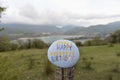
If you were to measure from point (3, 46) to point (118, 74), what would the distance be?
7903 mm

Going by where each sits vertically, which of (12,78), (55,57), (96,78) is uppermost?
(55,57)

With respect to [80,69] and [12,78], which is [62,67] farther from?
[80,69]

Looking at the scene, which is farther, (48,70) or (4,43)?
(48,70)

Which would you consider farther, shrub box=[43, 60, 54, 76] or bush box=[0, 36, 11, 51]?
shrub box=[43, 60, 54, 76]

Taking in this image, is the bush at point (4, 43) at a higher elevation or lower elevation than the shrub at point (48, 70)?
higher

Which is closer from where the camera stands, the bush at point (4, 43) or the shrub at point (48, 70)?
the bush at point (4, 43)

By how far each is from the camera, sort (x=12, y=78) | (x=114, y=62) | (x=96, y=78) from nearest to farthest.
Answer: (x=12, y=78), (x=96, y=78), (x=114, y=62)

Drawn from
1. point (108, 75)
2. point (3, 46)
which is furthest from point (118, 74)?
point (3, 46)

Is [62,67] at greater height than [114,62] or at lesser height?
greater

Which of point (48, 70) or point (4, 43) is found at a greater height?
point (4, 43)

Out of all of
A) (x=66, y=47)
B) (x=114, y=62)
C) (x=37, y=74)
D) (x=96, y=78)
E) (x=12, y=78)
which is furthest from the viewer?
(x=114, y=62)

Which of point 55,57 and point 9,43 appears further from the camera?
point 9,43

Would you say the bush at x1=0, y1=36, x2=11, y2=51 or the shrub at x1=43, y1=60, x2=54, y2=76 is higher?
the bush at x1=0, y1=36, x2=11, y2=51

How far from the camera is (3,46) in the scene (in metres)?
6.62
